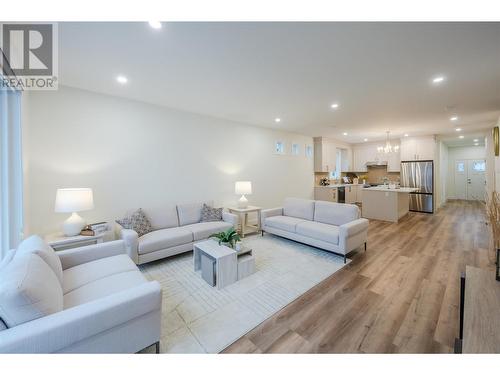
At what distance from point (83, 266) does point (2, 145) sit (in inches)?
62.6

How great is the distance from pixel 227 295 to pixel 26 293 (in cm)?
166

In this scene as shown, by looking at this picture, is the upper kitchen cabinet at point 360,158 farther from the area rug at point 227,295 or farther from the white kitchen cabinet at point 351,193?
the area rug at point 227,295

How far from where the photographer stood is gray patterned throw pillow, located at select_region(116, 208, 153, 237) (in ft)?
10.3

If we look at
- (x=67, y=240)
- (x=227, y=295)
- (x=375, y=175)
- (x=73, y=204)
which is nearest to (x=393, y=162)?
(x=375, y=175)

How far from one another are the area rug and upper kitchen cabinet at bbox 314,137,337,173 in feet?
14.7

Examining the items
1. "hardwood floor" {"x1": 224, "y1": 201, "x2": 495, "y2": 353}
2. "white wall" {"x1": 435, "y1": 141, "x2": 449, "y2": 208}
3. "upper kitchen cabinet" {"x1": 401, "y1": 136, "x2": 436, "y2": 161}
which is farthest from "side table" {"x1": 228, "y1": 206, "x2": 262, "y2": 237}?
"white wall" {"x1": 435, "y1": 141, "x2": 449, "y2": 208}

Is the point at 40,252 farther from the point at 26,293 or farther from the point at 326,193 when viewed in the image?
the point at 326,193

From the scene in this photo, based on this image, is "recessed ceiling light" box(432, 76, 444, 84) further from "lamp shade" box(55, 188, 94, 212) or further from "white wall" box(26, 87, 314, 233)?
"lamp shade" box(55, 188, 94, 212)

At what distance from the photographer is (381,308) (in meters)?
2.07

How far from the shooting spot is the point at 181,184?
167 inches

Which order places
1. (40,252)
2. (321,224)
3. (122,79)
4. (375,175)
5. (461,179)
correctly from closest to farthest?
(40,252) → (122,79) → (321,224) → (375,175) → (461,179)
